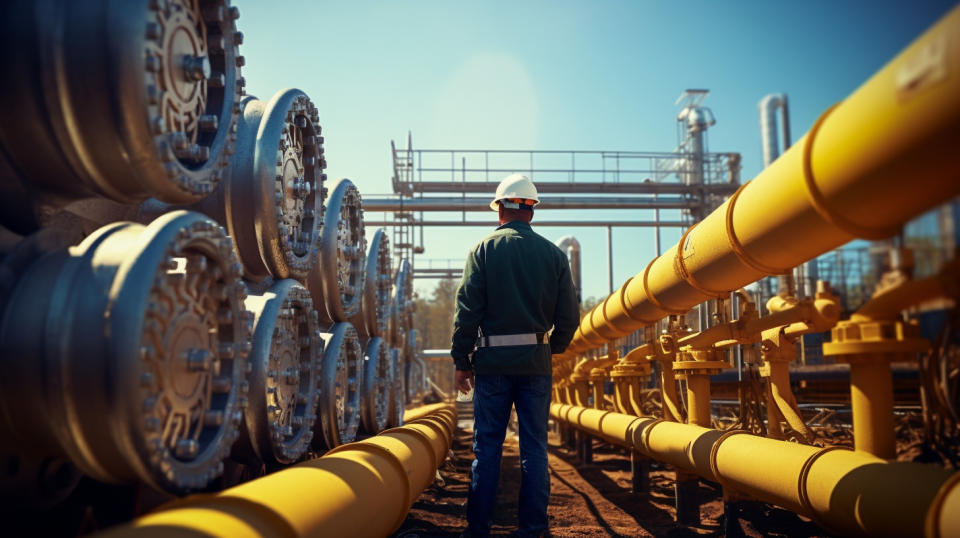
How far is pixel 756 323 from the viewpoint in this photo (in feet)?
11.5

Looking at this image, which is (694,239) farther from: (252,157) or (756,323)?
(252,157)

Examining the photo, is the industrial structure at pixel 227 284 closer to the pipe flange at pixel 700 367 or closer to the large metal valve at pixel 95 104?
the large metal valve at pixel 95 104

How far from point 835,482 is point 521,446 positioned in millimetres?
1623

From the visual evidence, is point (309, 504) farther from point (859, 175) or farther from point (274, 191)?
point (859, 175)

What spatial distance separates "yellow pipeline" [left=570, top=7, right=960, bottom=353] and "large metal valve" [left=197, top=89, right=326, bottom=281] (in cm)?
183

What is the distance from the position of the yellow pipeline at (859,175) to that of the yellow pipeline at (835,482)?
0.62 meters

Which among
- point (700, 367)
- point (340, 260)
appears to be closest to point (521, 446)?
point (700, 367)

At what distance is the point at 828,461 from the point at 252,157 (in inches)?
92.1

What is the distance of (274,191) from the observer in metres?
2.98

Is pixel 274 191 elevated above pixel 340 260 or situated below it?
above

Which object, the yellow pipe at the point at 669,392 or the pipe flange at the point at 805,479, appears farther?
the yellow pipe at the point at 669,392

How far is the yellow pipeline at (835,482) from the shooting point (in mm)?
1726

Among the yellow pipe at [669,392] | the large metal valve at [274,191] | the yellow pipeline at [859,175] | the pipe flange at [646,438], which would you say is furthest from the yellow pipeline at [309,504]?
the yellow pipe at [669,392]

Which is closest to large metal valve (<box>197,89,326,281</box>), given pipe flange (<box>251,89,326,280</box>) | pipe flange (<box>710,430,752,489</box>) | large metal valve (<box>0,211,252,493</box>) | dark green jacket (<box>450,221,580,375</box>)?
pipe flange (<box>251,89,326,280</box>)
